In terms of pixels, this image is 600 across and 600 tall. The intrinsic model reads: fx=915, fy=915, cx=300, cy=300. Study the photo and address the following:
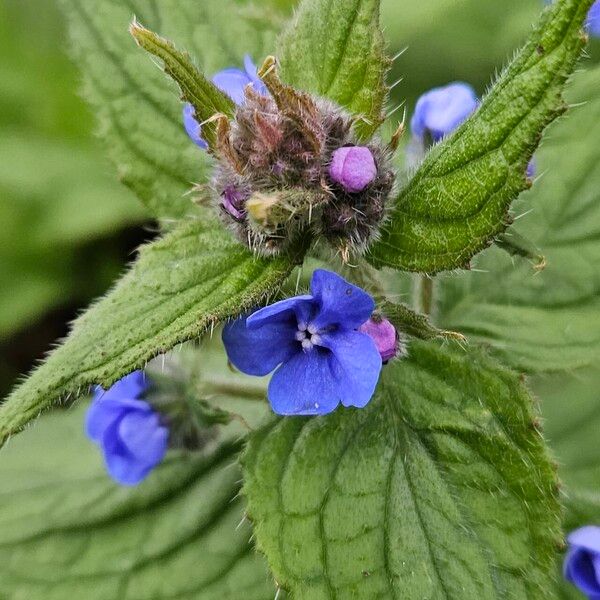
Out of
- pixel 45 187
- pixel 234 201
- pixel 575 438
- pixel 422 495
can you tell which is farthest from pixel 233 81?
pixel 45 187

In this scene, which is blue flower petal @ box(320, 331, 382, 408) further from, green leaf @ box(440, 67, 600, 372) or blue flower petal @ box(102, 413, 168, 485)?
green leaf @ box(440, 67, 600, 372)

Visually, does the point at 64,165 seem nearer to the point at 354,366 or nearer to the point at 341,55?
the point at 341,55

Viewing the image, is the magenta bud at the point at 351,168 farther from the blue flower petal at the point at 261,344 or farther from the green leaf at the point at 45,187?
the green leaf at the point at 45,187

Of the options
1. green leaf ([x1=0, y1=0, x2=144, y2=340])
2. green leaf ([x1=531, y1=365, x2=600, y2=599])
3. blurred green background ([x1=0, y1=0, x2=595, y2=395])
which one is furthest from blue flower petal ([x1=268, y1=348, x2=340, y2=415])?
green leaf ([x1=0, y1=0, x2=144, y2=340])

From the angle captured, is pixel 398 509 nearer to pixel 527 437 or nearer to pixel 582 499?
pixel 527 437

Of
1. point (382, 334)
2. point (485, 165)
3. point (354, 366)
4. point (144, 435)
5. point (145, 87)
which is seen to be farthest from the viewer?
point (145, 87)

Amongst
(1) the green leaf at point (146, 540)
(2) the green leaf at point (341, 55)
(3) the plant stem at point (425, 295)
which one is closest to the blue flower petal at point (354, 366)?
(2) the green leaf at point (341, 55)

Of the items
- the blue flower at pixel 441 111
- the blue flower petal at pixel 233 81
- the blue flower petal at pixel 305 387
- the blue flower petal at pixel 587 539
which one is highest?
the blue flower petal at pixel 233 81
